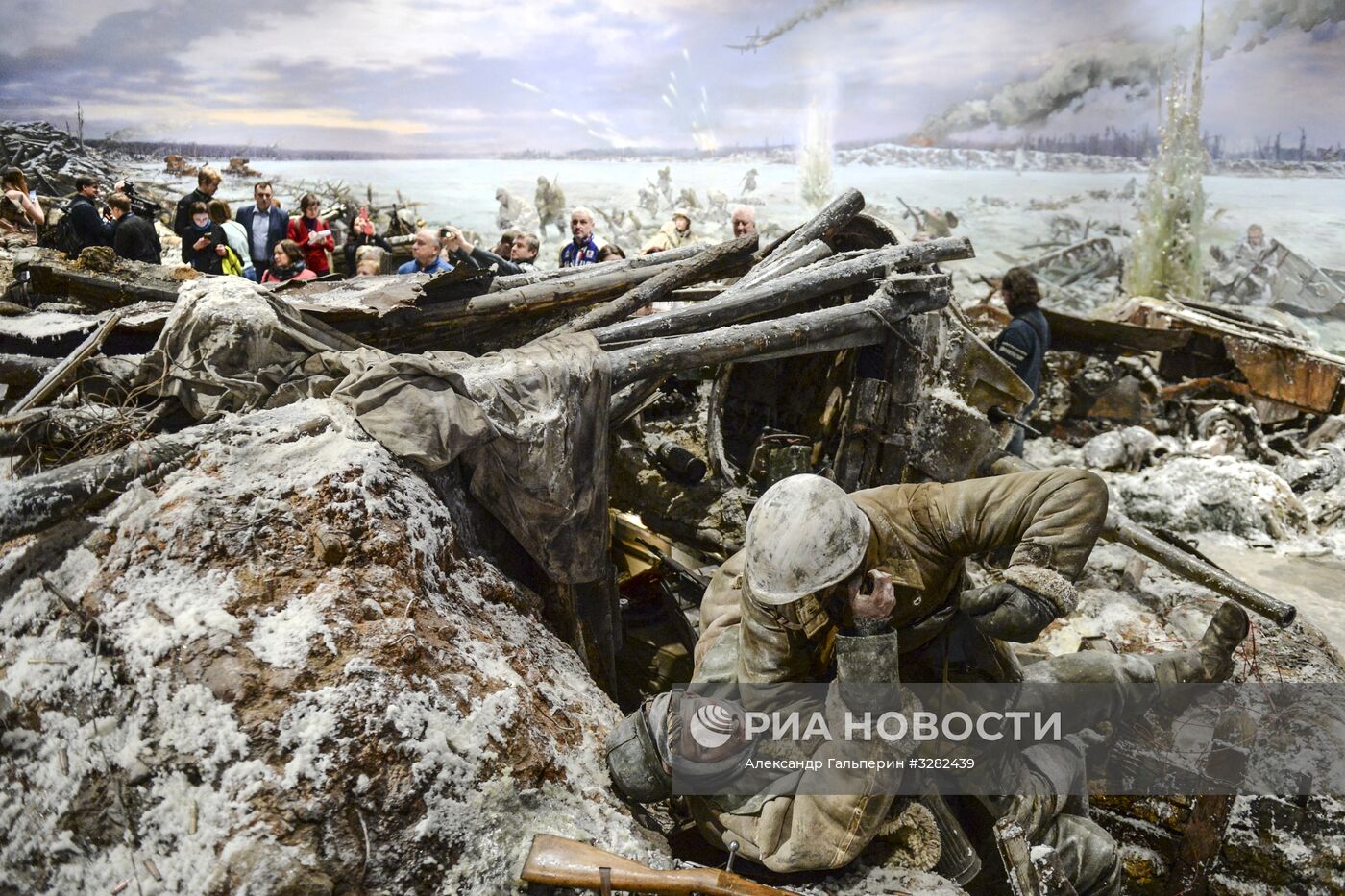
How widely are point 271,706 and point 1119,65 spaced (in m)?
17.7

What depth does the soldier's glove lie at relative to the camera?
2.95 m

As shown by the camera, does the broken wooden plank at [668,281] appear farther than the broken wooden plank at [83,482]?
Yes

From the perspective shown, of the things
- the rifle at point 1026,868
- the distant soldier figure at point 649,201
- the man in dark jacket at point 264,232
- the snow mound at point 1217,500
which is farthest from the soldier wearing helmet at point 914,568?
the distant soldier figure at point 649,201

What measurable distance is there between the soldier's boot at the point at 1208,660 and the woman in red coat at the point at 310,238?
25.0ft

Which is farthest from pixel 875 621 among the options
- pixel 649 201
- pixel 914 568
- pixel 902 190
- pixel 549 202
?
pixel 902 190

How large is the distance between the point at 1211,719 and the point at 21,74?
14.2 meters

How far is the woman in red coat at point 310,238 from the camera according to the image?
26.1 ft

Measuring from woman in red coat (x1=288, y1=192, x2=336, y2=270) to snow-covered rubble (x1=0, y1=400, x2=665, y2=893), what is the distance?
5605 millimetres

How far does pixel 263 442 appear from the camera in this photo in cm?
300

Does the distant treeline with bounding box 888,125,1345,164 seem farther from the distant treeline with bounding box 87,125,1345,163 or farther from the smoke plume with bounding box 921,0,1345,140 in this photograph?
the smoke plume with bounding box 921,0,1345,140

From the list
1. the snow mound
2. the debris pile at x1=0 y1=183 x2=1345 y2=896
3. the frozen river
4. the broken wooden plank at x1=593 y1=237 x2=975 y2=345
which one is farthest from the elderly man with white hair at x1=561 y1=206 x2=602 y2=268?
the frozen river

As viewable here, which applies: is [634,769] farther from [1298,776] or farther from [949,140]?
[949,140]

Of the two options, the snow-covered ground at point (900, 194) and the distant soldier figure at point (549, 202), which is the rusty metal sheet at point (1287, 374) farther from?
the distant soldier figure at point (549, 202)

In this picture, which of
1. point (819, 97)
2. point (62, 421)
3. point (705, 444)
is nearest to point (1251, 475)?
point (705, 444)
